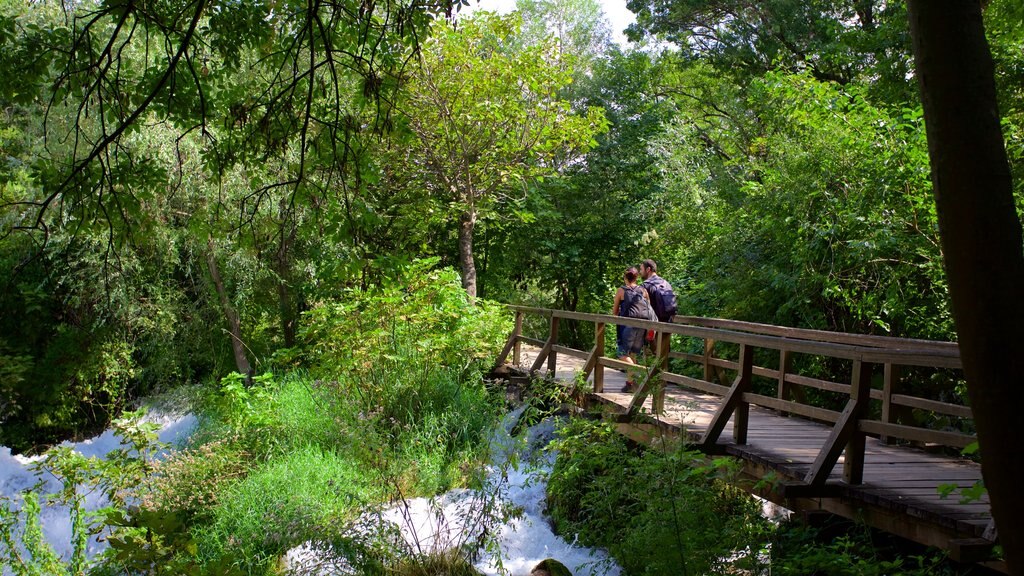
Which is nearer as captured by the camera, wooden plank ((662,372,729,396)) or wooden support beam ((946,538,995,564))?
wooden support beam ((946,538,995,564))

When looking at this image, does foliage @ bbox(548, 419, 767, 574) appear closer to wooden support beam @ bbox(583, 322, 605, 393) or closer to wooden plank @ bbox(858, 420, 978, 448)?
wooden plank @ bbox(858, 420, 978, 448)

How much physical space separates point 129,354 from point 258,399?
6387 millimetres

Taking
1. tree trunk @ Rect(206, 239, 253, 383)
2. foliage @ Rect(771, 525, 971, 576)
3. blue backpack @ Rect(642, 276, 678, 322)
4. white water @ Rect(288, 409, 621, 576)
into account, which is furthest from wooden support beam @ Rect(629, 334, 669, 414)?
tree trunk @ Rect(206, 239, 253, 383)

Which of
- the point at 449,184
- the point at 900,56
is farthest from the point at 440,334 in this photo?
the point at 900,56

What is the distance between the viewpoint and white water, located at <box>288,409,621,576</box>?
20.0 feet

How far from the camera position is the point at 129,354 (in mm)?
15461

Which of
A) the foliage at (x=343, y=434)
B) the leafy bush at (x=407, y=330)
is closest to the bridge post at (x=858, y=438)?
the foliage at (x=343, y=434)

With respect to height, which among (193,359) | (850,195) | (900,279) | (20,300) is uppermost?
(850,195)

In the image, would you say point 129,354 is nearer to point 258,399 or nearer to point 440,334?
point 258,399

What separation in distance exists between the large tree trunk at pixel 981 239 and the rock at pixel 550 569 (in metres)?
4.87

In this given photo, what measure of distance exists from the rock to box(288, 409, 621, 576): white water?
11 cm

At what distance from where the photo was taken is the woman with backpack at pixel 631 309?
9.52 metres

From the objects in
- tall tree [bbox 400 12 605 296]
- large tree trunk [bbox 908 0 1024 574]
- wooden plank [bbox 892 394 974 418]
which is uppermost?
tall tree [bbox 400 12 605 296]

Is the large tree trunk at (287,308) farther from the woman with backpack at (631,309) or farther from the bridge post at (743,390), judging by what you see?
the bridge post at (743,390)
